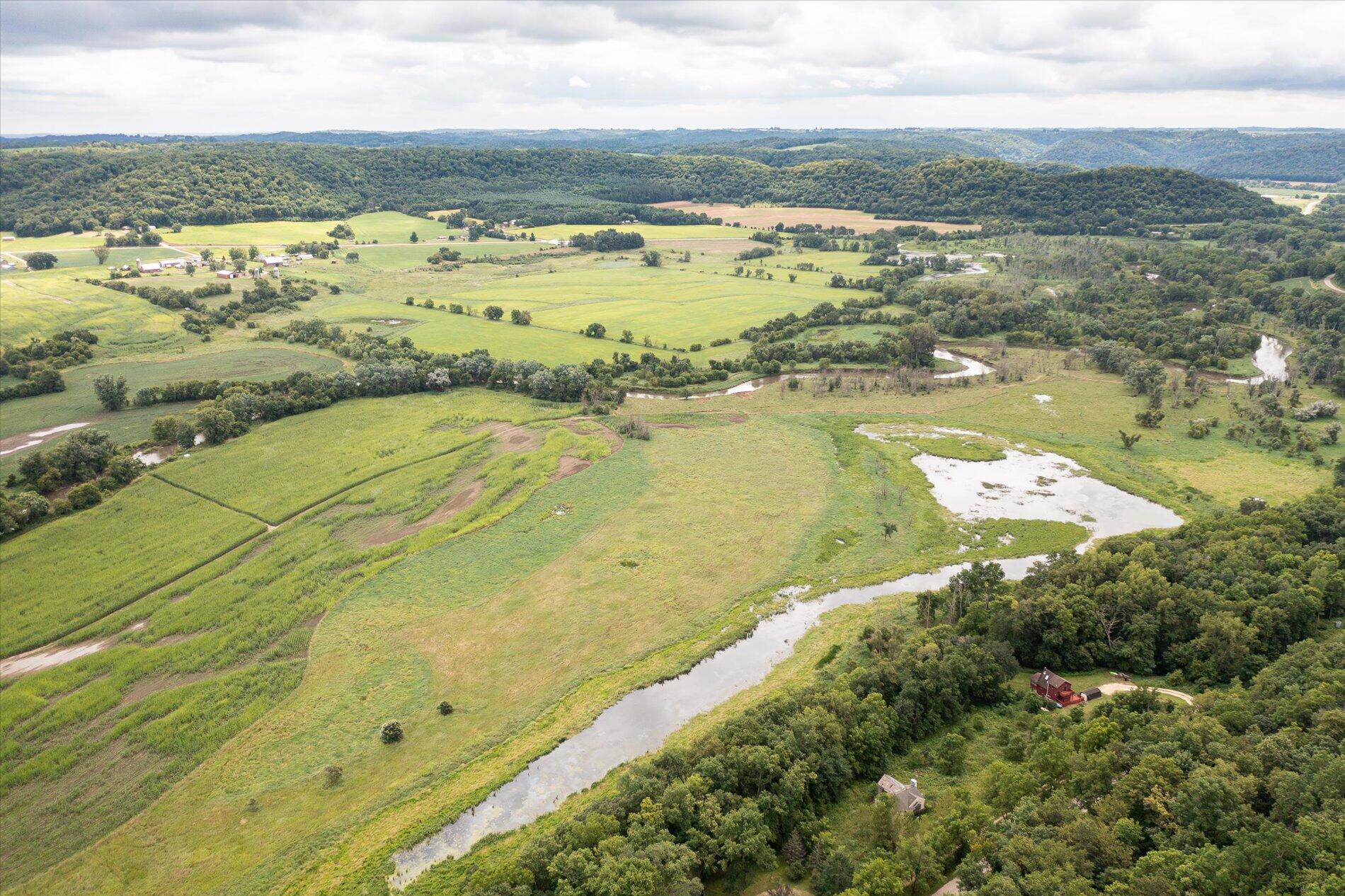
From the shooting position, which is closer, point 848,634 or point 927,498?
point 848,634

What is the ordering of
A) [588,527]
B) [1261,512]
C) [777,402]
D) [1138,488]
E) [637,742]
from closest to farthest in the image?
[637,742] < [1261,512] < [588,527] < [1138,488] < [777,402]

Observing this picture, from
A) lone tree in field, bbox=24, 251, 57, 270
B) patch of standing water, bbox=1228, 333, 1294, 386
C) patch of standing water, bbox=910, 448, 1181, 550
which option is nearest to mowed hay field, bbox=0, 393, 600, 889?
patch of standing water, bbox=910, 448, 1181, 550

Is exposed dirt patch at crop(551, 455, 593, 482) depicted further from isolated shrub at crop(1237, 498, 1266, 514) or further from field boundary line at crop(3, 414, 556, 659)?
isolated shrub at crop(1237, 498, 1266, 514)

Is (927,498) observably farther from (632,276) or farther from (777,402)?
(632,276)

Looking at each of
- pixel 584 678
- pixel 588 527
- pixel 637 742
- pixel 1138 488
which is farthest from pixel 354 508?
pixel 1138 488

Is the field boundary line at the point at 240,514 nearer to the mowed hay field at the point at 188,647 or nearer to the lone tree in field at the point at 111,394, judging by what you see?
the mowed hay field at the point at 188,647

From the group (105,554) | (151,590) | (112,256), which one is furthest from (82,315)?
(151,590)
